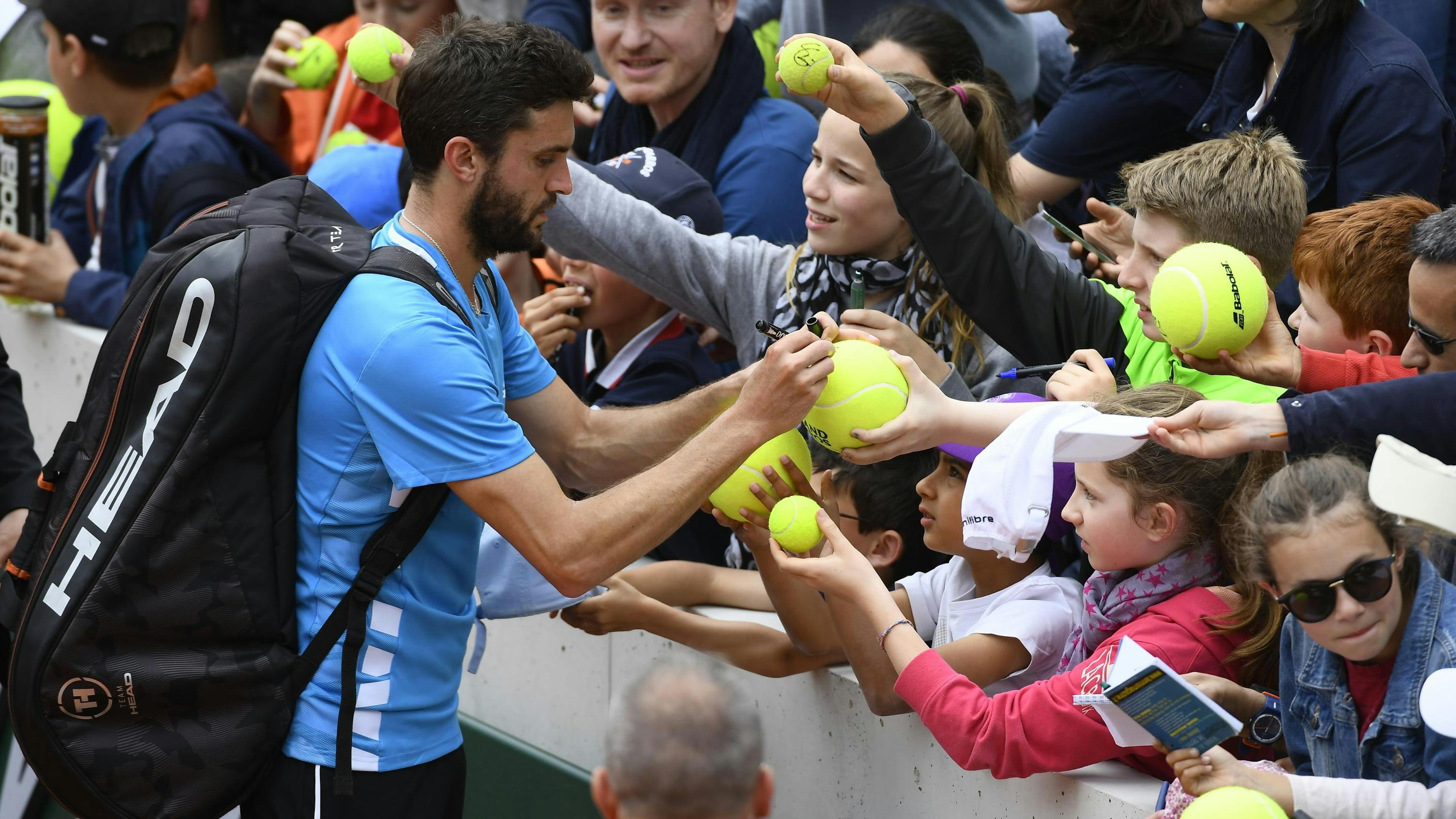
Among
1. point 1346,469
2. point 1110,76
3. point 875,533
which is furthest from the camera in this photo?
point 1110,76

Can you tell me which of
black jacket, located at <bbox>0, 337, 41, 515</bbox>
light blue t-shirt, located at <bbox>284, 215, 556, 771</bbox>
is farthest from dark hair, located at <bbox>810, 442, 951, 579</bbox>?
black jacket, located at <bbox>0, 337, 41, 515</bbox>

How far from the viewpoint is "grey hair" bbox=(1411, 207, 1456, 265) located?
2613mm

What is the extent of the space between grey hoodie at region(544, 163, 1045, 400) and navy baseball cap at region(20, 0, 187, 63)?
2786 mm

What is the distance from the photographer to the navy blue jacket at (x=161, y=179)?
5.59 m

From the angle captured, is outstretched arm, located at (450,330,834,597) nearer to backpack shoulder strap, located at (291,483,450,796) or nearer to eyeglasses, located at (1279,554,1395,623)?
backpack shoulder strap, located at (291,483,450,796)

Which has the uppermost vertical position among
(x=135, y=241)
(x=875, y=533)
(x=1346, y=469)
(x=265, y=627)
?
(x=1346, y=469)

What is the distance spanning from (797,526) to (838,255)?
Result: 0.95 metres

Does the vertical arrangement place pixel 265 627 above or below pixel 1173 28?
below

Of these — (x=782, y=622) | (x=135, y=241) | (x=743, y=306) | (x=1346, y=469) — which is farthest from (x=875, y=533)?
(x=135, y=241)

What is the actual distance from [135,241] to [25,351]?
872 millimetres

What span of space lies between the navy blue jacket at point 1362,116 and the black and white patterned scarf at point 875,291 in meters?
0.90

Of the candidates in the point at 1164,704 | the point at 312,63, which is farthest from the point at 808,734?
the point at 312,63

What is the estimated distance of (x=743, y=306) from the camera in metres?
3.93

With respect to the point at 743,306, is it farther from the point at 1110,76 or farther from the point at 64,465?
the point at 64,465
